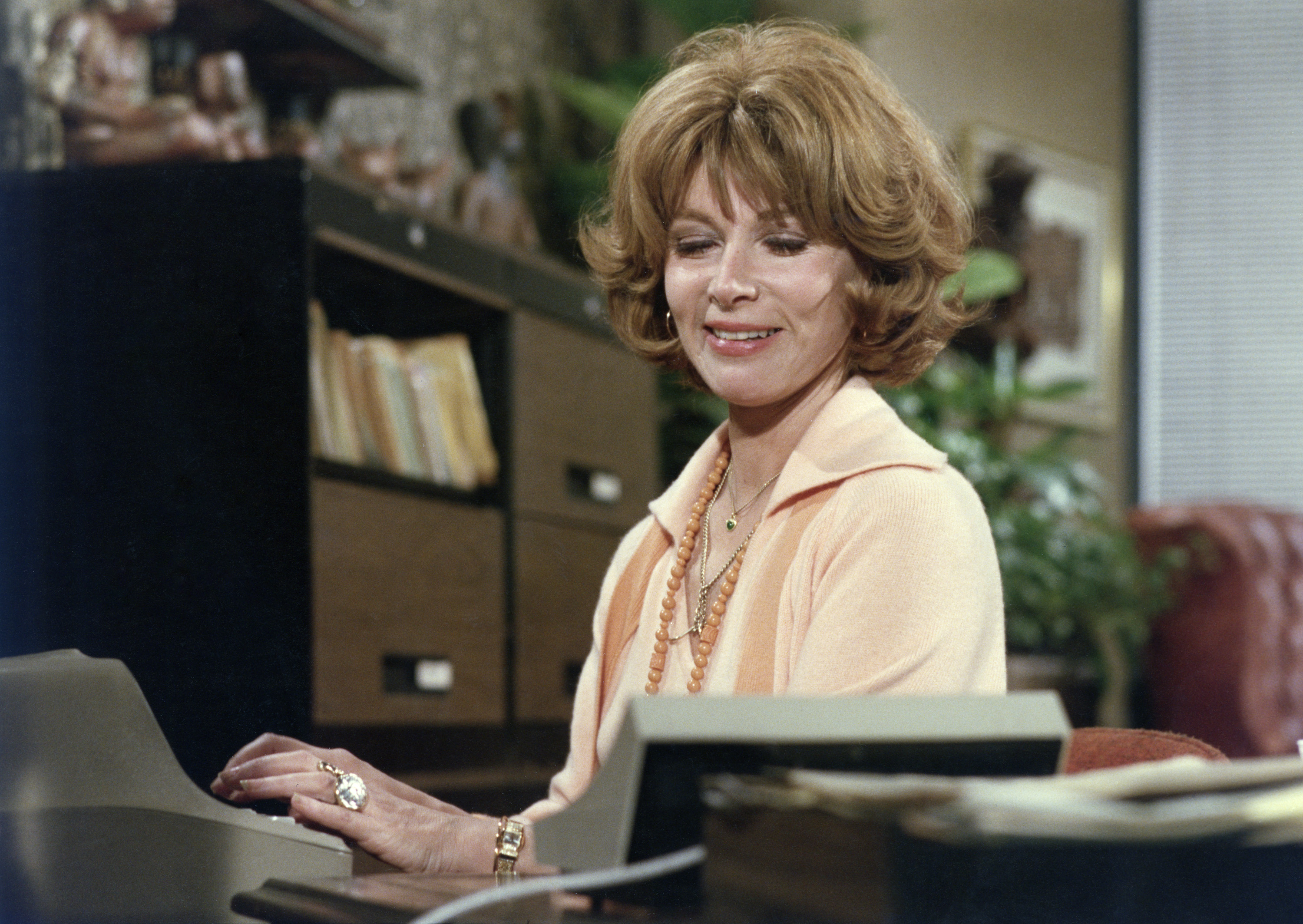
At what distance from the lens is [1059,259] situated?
4.45 metres

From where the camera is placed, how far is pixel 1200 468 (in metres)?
4.64

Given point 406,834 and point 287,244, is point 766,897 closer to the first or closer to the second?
point 406,834

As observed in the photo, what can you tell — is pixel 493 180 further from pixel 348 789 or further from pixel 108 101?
pixel 348 789

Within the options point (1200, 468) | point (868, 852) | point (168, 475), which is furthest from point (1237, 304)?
point (868, 852)

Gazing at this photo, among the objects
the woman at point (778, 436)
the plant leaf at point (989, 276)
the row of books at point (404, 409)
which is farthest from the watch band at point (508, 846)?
the plant leaf at point (989, 276)

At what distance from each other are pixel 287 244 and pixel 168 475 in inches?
15.9

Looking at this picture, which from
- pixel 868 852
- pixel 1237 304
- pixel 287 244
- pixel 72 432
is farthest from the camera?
pixel 1237 304

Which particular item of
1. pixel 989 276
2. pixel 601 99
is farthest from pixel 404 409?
pixel 989 276

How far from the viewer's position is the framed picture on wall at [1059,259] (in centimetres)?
416

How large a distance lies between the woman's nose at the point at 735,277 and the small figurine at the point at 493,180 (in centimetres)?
114

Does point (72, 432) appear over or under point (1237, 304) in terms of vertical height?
under

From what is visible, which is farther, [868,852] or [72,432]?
[72,432]

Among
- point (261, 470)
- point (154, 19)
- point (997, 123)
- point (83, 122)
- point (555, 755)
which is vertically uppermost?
point (997, 123)

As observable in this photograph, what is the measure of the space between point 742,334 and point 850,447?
0.37 feet
